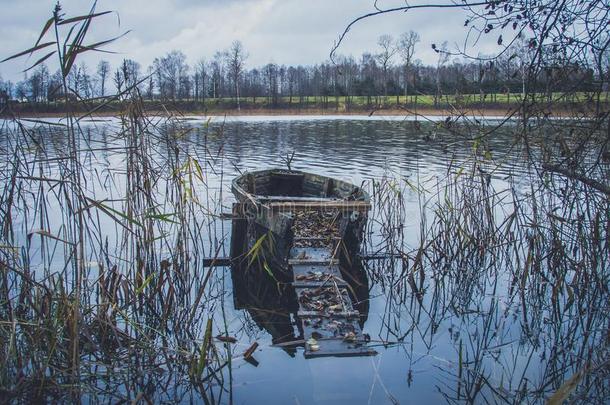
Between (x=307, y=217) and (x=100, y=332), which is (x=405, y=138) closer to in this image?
(x=307, y=217)

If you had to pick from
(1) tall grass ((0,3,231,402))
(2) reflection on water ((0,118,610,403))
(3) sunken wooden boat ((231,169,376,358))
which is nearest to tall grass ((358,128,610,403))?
(2) reflection on water ((0,118,610,403))

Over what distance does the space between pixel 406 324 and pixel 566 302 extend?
201cm

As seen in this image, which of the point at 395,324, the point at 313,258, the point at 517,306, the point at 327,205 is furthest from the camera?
the point at 327,205

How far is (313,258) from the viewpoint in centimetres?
694

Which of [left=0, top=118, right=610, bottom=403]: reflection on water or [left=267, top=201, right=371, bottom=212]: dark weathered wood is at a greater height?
[left=267, top=201, right=371, bottom=212]: dark weathered wood

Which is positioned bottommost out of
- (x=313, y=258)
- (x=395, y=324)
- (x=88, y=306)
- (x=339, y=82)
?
(x=395, y=324)

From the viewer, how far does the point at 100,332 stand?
15.0 ft

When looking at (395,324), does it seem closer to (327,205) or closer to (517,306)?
(517,306)

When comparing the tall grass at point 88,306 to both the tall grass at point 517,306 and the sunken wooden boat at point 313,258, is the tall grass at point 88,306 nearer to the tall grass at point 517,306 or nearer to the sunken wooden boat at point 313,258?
the sunken wooden boat at point 313,258

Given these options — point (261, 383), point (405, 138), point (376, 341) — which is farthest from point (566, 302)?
point (405, 138)

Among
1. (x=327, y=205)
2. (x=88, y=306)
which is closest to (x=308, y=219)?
(x=327, y=205)

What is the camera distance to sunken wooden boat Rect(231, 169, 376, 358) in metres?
5.26

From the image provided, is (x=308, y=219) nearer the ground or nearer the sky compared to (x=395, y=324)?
nearer the sky

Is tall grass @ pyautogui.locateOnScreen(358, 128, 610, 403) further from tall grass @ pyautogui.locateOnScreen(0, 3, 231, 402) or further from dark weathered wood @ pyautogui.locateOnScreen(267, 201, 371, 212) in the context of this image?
tall grass @ pyautogui.locateOnScreen(0, 3, 231, 402)
